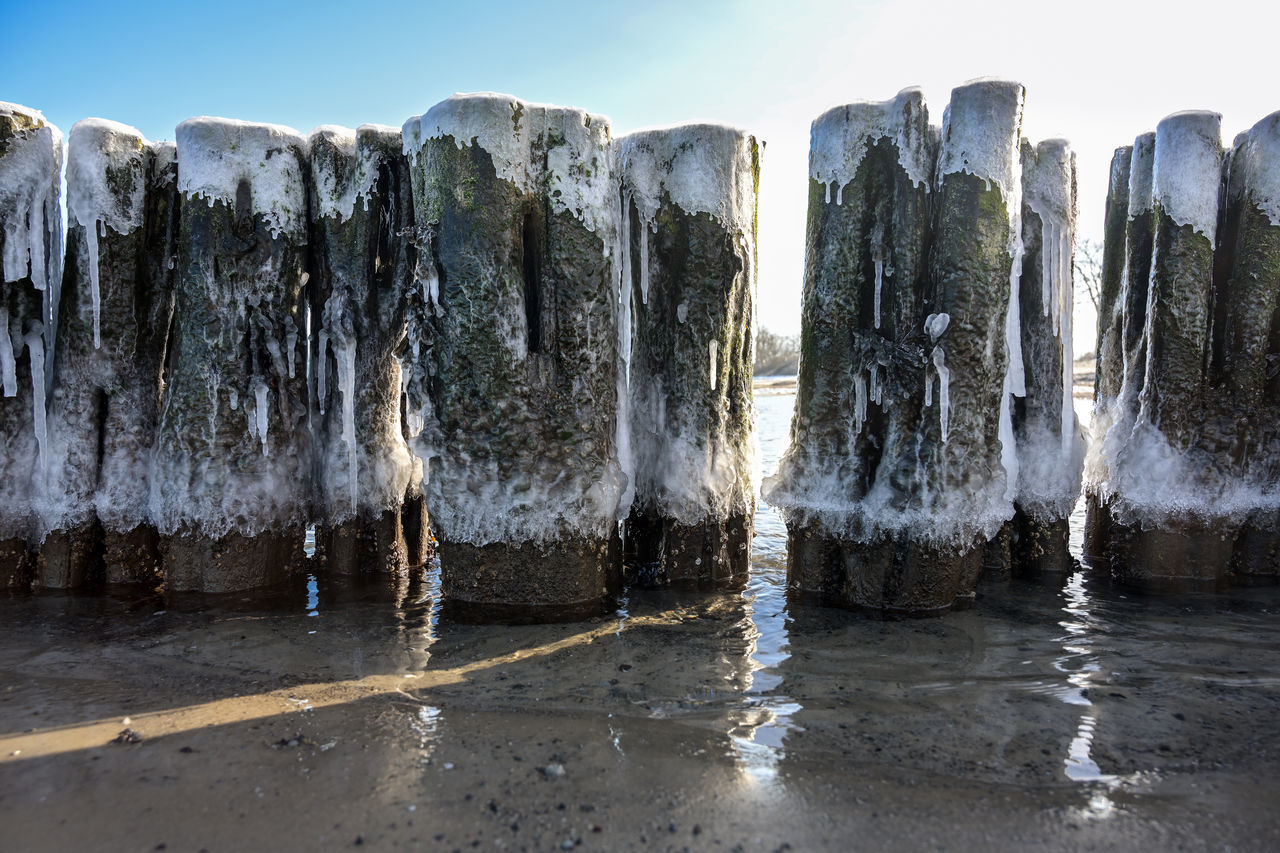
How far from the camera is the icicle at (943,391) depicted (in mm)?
4867

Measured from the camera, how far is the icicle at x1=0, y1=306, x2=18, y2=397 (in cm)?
534

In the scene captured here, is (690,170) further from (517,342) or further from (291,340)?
(291,340)

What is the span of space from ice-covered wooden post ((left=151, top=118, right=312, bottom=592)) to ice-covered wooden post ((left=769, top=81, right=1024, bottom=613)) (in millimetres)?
3443

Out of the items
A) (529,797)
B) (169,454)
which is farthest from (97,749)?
(169,454)

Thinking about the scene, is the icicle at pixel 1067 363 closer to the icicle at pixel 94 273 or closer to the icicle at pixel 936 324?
the icicle at pixel 936 324

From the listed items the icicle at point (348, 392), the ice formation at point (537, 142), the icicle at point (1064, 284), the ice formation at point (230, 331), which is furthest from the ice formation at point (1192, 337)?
the ice formation at point (230, 331)

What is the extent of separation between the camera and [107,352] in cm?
559

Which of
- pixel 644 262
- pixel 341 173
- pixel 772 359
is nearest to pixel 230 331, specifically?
pixel 341 173

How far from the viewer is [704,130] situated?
209 inches

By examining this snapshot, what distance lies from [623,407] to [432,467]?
1.24 metres

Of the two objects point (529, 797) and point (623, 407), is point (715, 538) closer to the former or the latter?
point (623, 407)

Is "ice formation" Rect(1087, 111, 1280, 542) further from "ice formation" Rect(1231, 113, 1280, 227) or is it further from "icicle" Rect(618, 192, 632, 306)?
"icicle" Rect(618, 192, 632, 306)

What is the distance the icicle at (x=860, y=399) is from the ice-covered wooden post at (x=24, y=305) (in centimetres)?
529

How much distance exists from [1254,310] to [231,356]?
6.86 m
